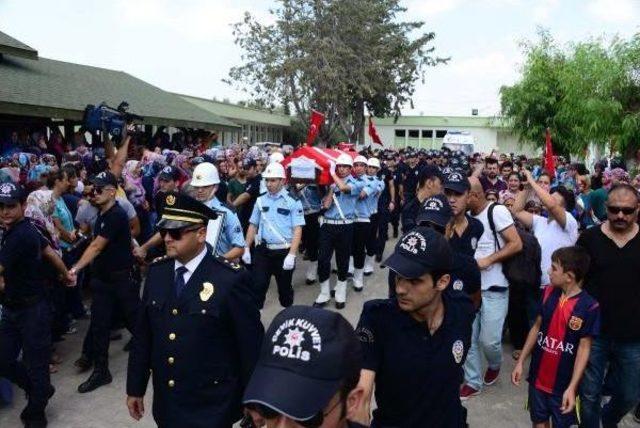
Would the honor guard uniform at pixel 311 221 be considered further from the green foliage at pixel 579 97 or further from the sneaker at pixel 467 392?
the green foliage at pixel 579 97

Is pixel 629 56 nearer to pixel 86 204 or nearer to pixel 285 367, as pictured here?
pixel 86 204

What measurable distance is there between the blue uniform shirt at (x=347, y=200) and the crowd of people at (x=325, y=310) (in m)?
0.11

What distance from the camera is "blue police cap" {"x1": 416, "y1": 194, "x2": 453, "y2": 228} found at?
370cm

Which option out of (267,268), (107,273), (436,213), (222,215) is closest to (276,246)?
(267,268)

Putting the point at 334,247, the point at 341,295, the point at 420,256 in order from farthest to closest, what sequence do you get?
the point at 334,247 → the point at 341,295 → the point at 420,256

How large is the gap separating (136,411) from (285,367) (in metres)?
2.24

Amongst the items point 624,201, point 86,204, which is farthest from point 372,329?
point 86,204

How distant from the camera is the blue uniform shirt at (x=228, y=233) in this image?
534 cm

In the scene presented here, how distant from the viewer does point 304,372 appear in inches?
53.5

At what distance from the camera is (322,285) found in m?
8.16

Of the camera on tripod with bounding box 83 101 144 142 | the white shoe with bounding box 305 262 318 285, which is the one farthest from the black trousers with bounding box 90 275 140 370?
the camera on tripod with bounding box 83 101 144 142

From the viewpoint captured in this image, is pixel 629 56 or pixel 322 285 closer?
pixel 322 285

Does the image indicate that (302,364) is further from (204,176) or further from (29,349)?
(204,176)

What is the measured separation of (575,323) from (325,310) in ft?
9.01
